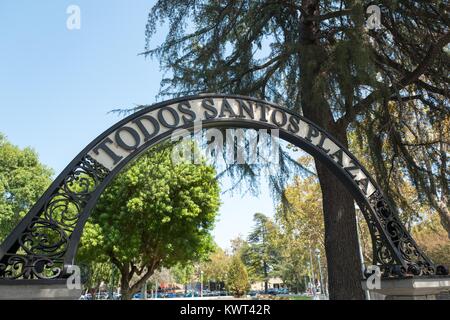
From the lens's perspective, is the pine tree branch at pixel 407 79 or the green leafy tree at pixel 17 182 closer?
the pine tree branch at pixel 407 79

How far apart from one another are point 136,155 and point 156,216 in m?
12.5

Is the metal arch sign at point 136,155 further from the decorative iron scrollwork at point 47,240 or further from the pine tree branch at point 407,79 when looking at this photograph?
the pine tree branch at point 407,79

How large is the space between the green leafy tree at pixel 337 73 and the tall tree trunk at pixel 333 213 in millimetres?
16

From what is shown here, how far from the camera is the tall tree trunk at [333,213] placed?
5.93 metres

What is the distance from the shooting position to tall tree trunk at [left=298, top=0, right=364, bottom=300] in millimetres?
5934

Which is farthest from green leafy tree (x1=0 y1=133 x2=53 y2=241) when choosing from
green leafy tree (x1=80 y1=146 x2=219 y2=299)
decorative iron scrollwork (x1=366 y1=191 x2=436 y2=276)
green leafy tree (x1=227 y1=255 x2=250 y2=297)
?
green leafy tree (x1=227 y1=255 x2=250 y2=297)

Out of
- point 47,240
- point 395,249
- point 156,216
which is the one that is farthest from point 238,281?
point 47,240

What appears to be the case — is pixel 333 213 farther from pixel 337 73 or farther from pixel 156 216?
pixel 156 216

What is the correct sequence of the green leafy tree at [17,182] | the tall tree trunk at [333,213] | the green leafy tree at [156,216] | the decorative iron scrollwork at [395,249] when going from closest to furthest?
1. the decorative iron scrollwork at [395,249]
2. the tall tree trunk at [333,213]
3. the green leafy tree at [156,216]
4. the green leafy tree at [17,182]

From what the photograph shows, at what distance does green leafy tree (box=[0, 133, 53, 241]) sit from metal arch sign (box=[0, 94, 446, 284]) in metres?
19.5

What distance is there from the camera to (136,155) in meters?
4.10

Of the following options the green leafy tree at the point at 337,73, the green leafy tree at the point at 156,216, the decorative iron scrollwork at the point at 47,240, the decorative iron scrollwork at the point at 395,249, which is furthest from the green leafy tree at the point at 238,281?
the decorative iron scrollwork at the point at 47,240

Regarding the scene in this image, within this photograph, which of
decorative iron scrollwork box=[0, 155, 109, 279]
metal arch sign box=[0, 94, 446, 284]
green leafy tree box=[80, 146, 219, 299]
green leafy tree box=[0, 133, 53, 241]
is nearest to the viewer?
decorative iron scrollwork box=[0, 155, 109, 279]

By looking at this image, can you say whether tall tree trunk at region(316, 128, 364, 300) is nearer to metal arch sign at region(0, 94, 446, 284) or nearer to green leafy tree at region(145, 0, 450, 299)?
green leafy tree at region(145, 0, 450, 299)
